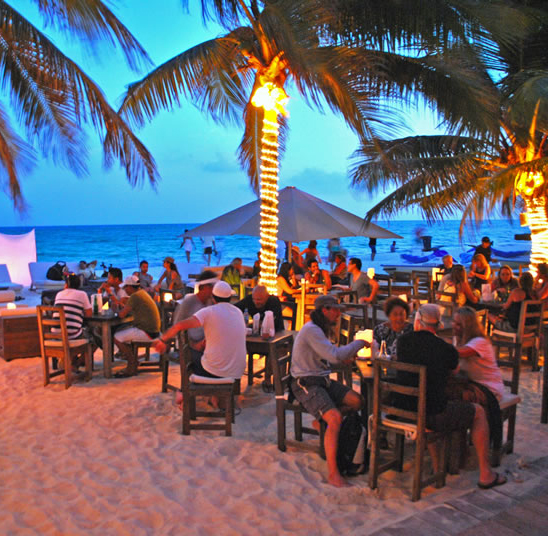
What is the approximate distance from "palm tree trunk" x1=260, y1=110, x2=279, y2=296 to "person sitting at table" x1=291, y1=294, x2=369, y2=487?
3.95 meters

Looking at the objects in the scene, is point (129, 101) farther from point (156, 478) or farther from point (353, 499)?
point (353, 499)

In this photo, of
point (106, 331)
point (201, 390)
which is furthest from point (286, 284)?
point (201, 390)

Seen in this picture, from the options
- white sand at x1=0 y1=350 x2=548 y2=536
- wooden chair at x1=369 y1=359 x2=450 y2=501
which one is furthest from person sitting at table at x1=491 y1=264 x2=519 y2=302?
wooden chair at x1=369 y1=359 x2=450 y2=501

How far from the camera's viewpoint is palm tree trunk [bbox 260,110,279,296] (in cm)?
844

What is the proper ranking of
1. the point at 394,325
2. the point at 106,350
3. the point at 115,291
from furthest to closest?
the point at 115,291, the point at 106,350, the point at 394,325

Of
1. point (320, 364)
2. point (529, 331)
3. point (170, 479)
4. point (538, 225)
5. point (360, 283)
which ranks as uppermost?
point (538, 225)

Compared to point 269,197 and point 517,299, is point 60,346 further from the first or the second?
point 517,299

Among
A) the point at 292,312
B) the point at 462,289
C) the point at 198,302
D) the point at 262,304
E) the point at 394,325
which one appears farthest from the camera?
the point at 462,289

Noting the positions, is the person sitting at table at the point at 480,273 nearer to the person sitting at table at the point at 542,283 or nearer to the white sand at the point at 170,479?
the person sitting at table at the point at 542,283

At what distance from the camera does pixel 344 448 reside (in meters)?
4.30

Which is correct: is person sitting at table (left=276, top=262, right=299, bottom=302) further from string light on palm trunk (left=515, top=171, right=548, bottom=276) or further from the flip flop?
the flip flop

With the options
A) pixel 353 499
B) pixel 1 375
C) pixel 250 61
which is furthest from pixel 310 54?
pixel 1 375

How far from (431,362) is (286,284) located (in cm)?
581

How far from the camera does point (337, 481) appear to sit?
4.14 m
